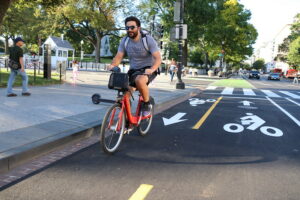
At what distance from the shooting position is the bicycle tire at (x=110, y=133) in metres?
4.21

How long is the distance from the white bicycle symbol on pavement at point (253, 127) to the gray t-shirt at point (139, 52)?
105 inches

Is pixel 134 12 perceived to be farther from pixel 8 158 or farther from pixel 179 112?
pixel 8 158

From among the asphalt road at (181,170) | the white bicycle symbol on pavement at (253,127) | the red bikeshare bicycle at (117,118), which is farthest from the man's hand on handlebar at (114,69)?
the white bicycle symbol on pavement at (253,127)

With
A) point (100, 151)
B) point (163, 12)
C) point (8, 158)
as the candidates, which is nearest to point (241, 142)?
point (100, 151)

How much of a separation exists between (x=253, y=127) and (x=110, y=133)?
3895 mm

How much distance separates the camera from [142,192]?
3.12 m

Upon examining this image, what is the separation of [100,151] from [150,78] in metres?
1.56

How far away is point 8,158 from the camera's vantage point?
3592 millimetres

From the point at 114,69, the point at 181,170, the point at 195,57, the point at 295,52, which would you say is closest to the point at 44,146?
the point at 114,69

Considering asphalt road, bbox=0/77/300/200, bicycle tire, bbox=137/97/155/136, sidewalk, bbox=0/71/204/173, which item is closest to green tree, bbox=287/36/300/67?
asphalt road, bbox=0/77/300/200

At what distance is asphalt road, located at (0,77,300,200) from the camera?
10.2 ft

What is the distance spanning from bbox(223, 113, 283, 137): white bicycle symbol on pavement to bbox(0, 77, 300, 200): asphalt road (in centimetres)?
9

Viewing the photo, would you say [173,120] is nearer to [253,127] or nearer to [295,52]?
[253,127]

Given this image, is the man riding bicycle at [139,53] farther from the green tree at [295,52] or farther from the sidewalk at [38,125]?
the green tree at [295,52]
